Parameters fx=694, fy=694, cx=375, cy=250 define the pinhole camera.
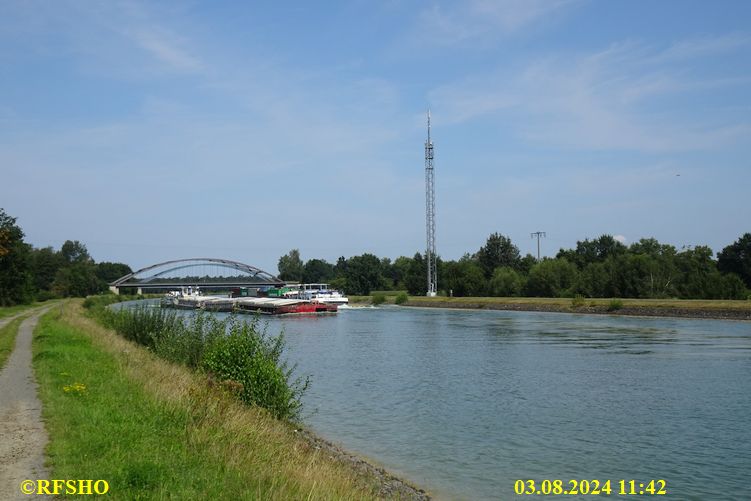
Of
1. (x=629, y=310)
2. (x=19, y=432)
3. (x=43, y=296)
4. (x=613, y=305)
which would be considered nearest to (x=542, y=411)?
(x=19, y=432)

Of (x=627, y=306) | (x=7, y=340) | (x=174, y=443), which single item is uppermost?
(x=627, y=306)

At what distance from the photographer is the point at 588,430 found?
18.8 m

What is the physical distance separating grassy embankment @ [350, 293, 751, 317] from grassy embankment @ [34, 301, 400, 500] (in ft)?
182

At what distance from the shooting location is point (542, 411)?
21438mm

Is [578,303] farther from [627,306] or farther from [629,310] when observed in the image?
[629,310]

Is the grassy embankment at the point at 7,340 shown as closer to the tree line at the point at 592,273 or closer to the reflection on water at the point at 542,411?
the reflection on water at the point at 542,411

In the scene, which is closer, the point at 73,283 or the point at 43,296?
the point at 43,296

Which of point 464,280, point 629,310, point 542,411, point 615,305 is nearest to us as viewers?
point 542,411

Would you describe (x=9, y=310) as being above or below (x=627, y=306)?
below

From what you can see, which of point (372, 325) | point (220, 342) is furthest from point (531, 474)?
point (372, 325)

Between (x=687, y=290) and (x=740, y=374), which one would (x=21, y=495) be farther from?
(x=687, y=290)

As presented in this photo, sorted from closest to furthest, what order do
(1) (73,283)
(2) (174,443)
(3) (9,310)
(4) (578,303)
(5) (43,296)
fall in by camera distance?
(2) (174,443) < (3) (9,310) < (4) (578,303) < (5) (43,296) < (1) (73,283)

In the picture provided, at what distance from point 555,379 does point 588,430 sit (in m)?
9.17

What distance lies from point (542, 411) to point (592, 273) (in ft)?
253
